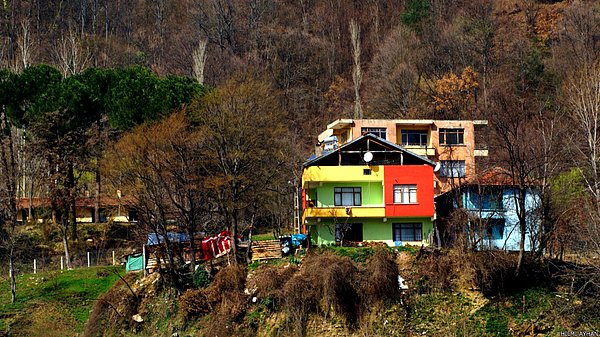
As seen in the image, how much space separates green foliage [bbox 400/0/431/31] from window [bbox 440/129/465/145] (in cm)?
2765

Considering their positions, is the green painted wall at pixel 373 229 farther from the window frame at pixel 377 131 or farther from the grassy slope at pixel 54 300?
the window frame at pixel 377 131

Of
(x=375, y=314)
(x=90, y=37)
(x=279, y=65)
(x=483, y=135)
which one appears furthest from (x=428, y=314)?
(x=90, y=37)

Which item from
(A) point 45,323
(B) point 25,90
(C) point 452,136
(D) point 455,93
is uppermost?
(D) point 455,93

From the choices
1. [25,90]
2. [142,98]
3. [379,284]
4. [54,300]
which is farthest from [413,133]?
[54,300]

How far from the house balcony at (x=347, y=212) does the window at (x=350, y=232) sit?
1.94 feet

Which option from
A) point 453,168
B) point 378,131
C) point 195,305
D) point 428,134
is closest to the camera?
point 195,305

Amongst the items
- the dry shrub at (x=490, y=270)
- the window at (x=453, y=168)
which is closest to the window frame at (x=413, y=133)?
the window at (x=453, y=168)

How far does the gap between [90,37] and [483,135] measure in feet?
183

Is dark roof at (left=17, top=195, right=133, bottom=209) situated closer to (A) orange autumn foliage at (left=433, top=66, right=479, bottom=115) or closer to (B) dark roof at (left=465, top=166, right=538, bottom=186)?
(B) dark roof at (left=465, top=166, right=538, bottom=186)

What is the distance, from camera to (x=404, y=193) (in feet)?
135

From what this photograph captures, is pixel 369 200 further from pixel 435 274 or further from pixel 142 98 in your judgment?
pixel 142 98

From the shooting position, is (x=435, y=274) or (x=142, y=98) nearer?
(x=435, y=274)

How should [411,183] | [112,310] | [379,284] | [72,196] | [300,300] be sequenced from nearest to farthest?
[300,300], [379,284], [112,310], [411,183], [72,196]

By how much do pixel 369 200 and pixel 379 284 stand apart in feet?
27.0
